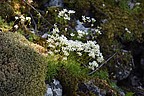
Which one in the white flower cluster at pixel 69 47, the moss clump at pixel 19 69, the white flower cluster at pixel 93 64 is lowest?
the white flower cluster at pixel 93 64

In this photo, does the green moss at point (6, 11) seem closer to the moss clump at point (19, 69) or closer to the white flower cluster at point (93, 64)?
the white flower cluster at point (93, 64)

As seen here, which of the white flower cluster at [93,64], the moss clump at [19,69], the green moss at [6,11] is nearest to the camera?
the moss clump at [19,69]

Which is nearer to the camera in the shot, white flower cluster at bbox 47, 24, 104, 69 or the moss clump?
the moss clump

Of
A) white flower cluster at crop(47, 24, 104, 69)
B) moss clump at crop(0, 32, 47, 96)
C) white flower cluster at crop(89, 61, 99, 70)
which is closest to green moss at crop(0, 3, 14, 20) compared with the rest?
white flower cluster at crop(47, 24, 104, 69)

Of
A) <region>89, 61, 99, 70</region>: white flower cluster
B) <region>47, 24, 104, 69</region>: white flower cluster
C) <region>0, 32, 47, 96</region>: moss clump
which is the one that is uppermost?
<region>0, 32, 47, 96</region>: moss clump

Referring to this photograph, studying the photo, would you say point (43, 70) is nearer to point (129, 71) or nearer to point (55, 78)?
point (55, 78)

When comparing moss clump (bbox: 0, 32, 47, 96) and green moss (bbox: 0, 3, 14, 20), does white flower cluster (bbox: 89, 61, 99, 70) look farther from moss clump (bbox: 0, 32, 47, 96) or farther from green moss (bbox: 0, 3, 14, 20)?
green moss (bbox: 0, 3, 14, 20)

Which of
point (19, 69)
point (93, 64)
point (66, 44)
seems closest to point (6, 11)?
point (66, 44)

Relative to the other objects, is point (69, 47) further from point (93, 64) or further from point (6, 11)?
point (6, 11)

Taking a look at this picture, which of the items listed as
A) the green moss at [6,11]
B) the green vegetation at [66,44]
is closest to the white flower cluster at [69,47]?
the green vegetation at [66,44]
